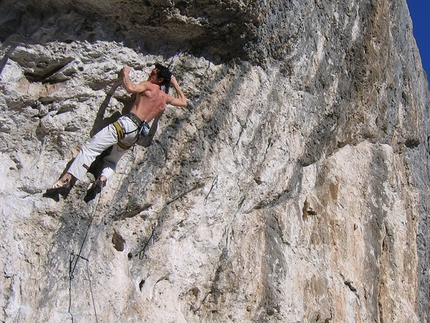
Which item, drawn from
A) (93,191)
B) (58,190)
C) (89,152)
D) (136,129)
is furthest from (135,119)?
(58,190)

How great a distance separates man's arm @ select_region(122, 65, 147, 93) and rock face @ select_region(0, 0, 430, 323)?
0.18 m

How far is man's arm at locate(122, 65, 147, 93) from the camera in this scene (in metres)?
4.68

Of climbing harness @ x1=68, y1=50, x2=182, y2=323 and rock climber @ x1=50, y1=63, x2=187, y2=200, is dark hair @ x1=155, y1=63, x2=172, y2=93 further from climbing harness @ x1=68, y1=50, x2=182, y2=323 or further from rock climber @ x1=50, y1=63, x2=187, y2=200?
climbing harness @ x1=68, y1=50, x2=182, y2=323

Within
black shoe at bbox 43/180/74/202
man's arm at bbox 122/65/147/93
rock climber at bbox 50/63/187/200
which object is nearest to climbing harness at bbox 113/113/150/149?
rock climber at bbox 50/63/187/200

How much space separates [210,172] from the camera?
203 inches

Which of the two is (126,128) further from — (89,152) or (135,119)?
(89,152)

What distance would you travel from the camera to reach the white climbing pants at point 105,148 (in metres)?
4.55

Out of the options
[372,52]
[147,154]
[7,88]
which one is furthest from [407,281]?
[7,88]

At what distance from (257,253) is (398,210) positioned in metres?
2.03

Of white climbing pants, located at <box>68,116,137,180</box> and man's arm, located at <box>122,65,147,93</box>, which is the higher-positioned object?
man's arm, located at <box>122,65,147,93</box>

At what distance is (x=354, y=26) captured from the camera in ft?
20.2

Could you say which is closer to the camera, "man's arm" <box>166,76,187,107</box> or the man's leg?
the man's leg

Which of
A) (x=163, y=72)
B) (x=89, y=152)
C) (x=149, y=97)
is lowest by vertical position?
(x=89, y=152)

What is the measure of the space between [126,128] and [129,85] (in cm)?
34
